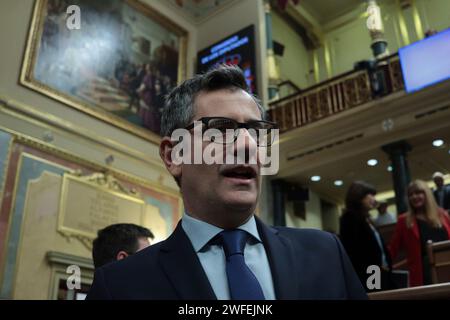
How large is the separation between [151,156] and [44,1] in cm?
369

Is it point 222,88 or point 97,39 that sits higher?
point 97,39

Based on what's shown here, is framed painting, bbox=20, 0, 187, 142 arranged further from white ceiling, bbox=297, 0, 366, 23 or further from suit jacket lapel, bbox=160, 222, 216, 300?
suit jacket lapel, bbox=160, 222, 216, 300

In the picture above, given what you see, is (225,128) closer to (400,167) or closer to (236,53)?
(400,167)

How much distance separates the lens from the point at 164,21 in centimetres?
1181

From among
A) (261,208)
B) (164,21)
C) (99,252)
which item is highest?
(164,21)

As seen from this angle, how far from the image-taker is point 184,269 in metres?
1.13

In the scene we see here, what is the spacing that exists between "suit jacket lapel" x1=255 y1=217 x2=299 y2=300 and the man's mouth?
0.14m

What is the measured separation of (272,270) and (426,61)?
8310 millimetres

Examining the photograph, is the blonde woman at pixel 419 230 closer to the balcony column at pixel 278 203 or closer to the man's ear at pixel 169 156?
the man's ear at pixel 169 156

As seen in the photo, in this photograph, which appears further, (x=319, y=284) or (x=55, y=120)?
(x=55, y=120)

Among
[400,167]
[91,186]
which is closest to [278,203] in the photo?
[400,167]
